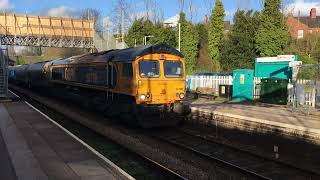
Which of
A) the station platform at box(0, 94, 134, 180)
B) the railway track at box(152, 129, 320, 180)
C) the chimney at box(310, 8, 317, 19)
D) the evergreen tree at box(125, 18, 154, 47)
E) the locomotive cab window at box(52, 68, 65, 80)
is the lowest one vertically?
the railway track at box(152, 129, 320, 180)

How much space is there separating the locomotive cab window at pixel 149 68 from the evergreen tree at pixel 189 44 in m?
29.0

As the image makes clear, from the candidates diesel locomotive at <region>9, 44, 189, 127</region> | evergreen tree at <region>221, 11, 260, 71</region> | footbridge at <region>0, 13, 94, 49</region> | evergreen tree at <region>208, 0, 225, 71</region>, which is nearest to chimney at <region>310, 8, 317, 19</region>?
footbridge at <region>0, 13, 94, 49</region>

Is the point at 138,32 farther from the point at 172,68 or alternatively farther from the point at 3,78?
the point at 172,68

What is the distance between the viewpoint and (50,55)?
241ft

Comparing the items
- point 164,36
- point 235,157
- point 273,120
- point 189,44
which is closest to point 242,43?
point 189,44

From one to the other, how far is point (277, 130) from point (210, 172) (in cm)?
503

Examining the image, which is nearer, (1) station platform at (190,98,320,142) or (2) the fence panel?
(1) station platform at (190,98,320,142)

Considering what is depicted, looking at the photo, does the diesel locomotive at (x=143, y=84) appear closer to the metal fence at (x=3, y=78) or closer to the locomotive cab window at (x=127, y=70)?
the locomotive cab window at (x=127, y=70)

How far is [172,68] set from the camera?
55.6 feet

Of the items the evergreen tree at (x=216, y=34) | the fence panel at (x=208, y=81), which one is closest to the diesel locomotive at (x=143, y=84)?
the fence panel at (x=208, y=81)

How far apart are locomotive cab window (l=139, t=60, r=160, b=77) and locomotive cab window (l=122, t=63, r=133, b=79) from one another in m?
0.42

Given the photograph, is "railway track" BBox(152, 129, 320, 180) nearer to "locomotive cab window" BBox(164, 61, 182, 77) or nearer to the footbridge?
"locomotive cab window" BBox(164, 61, 182, 77)

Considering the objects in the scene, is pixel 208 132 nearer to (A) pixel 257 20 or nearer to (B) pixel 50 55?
(A) pixel 257 20

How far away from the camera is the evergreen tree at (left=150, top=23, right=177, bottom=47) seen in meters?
51.3
